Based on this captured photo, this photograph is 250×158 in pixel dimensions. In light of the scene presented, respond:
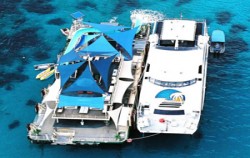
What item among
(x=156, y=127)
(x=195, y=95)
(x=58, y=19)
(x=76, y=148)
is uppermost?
(x=58, y=19)

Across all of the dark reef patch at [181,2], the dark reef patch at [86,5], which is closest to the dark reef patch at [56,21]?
the dark reef patch at [86,5]

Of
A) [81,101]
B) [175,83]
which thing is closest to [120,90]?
[81,101]

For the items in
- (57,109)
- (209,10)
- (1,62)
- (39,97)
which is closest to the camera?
(57,109)

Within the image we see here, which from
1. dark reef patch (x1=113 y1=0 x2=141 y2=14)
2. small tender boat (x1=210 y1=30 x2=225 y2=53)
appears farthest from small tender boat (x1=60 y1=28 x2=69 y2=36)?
small tender boat (x1=210 y1=30 x2=225 y2=53)

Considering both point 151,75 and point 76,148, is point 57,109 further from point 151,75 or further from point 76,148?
point 151,75

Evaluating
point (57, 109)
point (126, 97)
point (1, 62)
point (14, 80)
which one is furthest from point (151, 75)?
point (1, 62)

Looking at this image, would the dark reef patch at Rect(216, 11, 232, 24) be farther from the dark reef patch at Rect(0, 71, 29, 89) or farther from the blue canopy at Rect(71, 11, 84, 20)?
the dark reef patch at Rect(0, 71, 29, 89)

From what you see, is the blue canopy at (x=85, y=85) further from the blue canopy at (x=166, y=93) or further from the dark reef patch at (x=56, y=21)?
the dark reef patch at (x=56, y=21)
